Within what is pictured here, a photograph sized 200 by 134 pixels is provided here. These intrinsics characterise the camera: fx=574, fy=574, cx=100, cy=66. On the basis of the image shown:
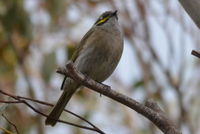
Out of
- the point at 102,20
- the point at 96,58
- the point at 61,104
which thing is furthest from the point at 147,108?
the point at 102,20

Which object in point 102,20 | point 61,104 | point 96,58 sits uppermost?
point 102,20

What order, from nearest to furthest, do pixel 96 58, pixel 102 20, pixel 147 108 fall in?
pixel 147 108, pixel 96 58, pixel 102 20

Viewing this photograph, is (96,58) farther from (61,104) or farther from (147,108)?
(147,108)

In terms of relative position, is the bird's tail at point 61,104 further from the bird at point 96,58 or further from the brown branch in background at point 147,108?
the brown branch in background at point 147,108

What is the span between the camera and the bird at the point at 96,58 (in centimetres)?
471

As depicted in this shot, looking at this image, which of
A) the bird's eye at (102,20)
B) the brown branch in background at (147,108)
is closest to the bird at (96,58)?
the bird's eye at (102,20)

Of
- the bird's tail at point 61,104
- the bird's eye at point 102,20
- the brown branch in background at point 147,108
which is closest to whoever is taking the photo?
the brown branch in background at point 147,108

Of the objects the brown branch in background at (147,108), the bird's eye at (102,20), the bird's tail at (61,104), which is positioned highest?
the brown branch in background at (147,108)

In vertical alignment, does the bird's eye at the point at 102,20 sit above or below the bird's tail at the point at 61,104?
above

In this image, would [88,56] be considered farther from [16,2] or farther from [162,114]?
[162,114]

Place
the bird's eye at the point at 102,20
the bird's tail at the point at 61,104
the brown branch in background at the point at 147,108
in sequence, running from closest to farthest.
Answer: the brown branch in background at the point at 147,108
the bird's tail at the point at 61,104
the bird's eye at the point at 102,20

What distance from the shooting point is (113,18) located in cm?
540

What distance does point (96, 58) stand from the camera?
15.6 ft

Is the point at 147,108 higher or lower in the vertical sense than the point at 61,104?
higher
